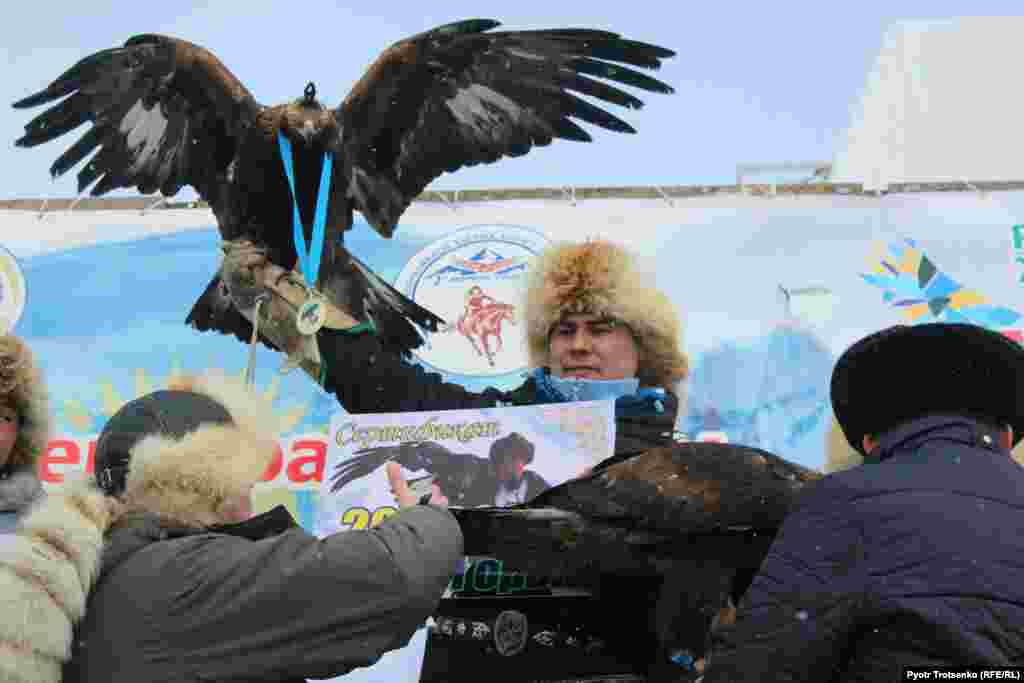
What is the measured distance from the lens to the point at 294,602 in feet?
4.52

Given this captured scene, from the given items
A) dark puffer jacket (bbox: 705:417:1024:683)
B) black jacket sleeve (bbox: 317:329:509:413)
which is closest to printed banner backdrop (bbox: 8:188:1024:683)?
black jacket sleeve (bbox: 317:329:509:413)

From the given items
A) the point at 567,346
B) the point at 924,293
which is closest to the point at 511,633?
the point at 567,346

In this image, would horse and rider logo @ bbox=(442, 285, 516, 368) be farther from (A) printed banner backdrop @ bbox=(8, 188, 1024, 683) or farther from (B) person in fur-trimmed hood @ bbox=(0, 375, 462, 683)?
(B) person in fur-trimmed hood @ bbox=(0, 375, 462, 683)

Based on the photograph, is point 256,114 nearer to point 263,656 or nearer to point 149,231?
point 149,231

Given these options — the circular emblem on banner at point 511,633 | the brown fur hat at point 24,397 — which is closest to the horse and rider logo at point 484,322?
the brown fur hat at point 24,397

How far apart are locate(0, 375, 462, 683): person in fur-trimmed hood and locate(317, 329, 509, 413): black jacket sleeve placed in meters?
1.00

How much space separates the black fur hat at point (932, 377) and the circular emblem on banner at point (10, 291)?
167 inches

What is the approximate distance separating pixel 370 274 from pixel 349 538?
2.41 metres

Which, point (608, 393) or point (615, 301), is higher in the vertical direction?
point (615, 301)

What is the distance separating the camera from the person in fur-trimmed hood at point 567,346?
2402 millimetres

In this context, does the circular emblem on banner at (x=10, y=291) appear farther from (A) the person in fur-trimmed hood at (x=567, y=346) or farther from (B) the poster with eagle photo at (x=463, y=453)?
(B) the poster with eagle photo at (x=463, y=453)

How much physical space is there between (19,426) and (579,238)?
2.93m

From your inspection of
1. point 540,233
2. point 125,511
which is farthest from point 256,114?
point 125,511

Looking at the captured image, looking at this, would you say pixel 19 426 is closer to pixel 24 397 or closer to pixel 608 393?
pixel 24 397
